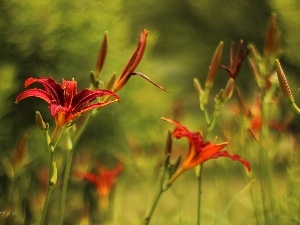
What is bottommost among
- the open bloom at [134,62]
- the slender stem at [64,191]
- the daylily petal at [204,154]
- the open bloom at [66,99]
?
the slender stem at [64,191]

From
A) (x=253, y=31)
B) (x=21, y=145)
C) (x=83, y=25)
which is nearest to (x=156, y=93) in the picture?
(x=83, y=25)

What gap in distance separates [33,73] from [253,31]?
4.93 m

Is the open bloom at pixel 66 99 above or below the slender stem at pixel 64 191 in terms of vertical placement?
above

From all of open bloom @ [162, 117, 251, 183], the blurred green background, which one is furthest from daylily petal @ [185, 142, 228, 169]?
the blurred green background

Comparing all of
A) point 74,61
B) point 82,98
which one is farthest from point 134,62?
point 74,61

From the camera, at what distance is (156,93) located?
2.82 meters

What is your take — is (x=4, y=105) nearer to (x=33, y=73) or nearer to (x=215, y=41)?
(x=33, y=73)

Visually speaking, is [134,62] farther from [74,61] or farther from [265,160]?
[74,61]

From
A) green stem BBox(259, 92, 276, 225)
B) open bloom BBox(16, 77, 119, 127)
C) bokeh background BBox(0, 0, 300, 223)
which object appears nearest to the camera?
open bloom BBox(16, 77, 119, 127)

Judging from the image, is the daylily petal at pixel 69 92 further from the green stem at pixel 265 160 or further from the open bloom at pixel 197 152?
the green stem at pixel 265 160

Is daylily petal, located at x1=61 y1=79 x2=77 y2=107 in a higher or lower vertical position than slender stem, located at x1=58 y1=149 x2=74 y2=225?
higher

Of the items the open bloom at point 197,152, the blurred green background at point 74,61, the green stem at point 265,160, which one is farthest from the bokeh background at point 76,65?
the open bloom at point 197,152

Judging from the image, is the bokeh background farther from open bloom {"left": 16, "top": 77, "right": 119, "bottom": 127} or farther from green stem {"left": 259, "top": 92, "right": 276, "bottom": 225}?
open bloom {"left": 16, "top": 77, "right": 119, "bottom": 127}

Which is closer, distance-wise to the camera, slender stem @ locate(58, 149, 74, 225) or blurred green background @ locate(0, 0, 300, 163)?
slender stem @ locate(58, 149, 74, 225)
